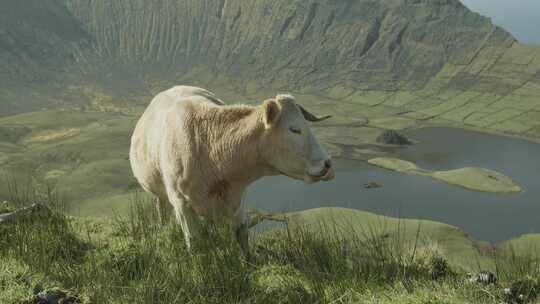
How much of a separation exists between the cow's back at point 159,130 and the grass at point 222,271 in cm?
190

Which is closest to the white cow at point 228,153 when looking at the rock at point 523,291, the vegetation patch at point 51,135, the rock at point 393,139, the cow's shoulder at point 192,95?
the cow's shoulder at point 192,95

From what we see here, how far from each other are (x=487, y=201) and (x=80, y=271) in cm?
10183

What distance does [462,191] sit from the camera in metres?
105

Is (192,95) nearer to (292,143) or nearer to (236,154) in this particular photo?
(236,154)

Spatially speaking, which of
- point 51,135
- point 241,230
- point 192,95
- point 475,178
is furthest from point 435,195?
point 51,135

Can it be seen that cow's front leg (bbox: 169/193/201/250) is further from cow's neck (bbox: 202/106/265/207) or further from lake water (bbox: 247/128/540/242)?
lake water (bbox: 247/128/540/242)

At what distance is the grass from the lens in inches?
236

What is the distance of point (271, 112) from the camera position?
8375mm

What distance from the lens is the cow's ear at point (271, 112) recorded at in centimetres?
831

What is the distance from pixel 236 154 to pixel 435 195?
99.0 m

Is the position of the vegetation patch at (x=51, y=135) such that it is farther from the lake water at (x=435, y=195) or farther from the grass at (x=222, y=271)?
the grass at (x=222, y=271)

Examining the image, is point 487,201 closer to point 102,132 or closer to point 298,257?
point 298,257

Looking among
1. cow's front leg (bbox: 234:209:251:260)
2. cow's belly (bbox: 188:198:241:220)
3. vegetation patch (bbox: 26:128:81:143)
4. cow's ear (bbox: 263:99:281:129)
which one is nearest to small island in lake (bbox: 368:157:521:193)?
cow's front leg (bbox: 234:209:251:260)

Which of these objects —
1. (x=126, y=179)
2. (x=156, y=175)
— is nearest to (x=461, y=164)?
(x=126, y=179)
